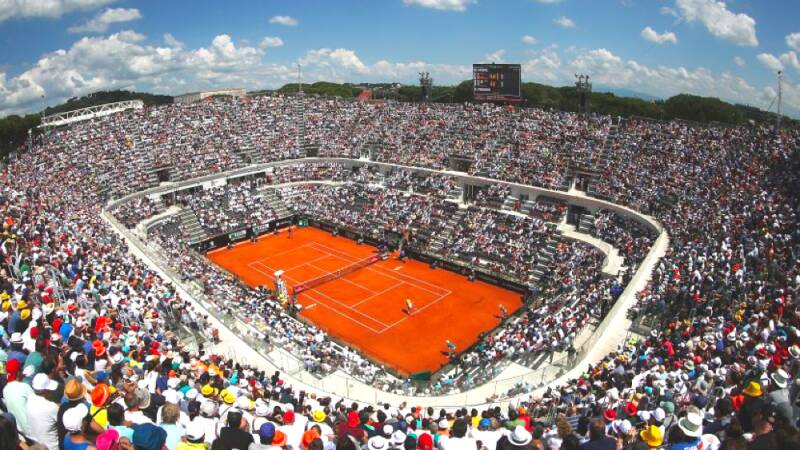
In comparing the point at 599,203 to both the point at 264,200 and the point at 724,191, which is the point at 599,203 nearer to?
the point at 724,191

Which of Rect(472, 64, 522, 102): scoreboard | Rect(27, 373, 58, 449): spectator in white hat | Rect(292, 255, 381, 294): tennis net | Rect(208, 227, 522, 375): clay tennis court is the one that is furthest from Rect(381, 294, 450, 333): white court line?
Rect(472, 64, 522, 102): scoreboard

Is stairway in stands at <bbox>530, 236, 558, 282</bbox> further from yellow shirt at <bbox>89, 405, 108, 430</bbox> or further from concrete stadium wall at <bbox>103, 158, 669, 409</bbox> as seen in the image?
yellow shirt at <bbox>89, 405, 108, 430</bbox>

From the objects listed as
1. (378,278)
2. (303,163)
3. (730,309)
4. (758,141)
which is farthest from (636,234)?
(303,163)

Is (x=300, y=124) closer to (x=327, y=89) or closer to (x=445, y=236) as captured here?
(x=445, y=236)

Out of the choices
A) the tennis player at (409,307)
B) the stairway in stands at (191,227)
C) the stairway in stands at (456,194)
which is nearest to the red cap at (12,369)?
the tennis player at (409,307)

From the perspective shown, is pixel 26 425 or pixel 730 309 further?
pixel 730 309

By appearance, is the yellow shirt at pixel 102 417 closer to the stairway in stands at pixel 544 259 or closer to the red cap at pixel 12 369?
the red cap at pixel 12 369
